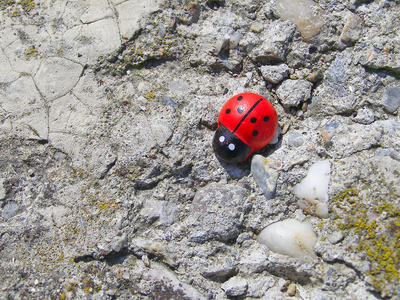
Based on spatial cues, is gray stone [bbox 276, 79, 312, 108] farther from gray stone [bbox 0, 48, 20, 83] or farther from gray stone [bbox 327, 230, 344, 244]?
Result: gray stone [bbox 0, 48, 20, 83]

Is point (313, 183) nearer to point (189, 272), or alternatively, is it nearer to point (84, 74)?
point (189, 272)

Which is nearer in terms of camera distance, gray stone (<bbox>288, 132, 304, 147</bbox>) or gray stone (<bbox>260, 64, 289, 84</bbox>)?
gray stone (<bbox>288, 132, 304, 147</bbox>)

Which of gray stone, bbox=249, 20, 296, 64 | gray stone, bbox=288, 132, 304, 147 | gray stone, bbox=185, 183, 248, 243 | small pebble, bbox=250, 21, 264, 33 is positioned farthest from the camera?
small pebble, bbox=250, 21, 264, 33

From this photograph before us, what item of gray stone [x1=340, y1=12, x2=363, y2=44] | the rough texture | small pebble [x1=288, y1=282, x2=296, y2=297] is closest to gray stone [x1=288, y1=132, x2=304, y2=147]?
the rough texture

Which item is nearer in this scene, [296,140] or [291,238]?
[291,238]

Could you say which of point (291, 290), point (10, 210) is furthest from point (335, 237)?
point (10, 210)

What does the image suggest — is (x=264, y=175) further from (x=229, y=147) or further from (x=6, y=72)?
(x=6, y=72)

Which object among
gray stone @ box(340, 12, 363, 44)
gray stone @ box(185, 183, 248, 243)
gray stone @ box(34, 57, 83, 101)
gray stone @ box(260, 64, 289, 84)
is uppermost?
gray stone @ box(340, 12, 363, 44)
